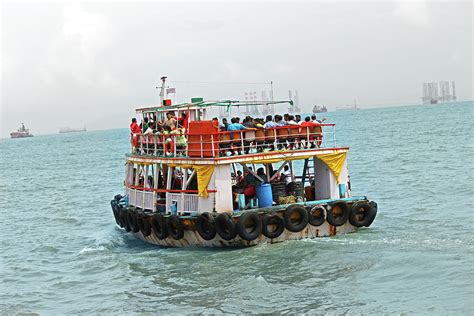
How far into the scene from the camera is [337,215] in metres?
21.3

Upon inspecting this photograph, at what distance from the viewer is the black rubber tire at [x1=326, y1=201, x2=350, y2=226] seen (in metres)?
21.1

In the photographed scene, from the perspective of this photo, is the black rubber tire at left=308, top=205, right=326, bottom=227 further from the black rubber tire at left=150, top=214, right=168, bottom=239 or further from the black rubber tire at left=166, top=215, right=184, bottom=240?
the black rubber tire at left=150, top=214, right=168, bottom=239

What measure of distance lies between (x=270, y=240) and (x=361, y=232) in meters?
3.14

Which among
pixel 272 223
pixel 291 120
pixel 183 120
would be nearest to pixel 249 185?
pixel 272 223

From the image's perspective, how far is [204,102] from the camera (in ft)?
74.5

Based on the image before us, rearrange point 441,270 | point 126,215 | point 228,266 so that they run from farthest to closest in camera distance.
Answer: point 126,215
point 228,266
point 441,270

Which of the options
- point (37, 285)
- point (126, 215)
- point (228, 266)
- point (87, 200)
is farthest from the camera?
point (87, 200)

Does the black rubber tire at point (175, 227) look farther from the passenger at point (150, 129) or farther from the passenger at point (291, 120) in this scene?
the passenger at point (291, 120)

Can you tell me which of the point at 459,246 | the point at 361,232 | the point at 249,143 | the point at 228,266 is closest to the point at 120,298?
the point at 228,266

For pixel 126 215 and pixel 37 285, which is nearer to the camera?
pixel 37 285

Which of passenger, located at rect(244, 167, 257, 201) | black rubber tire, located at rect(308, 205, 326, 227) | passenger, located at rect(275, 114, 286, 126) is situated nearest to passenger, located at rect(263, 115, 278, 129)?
passenger, located at rect(275, 114, 286, 126)

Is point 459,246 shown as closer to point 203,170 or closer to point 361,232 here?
point 361,232

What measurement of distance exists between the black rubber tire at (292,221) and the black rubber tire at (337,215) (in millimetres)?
851

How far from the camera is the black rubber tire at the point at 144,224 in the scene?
75.4 ft
